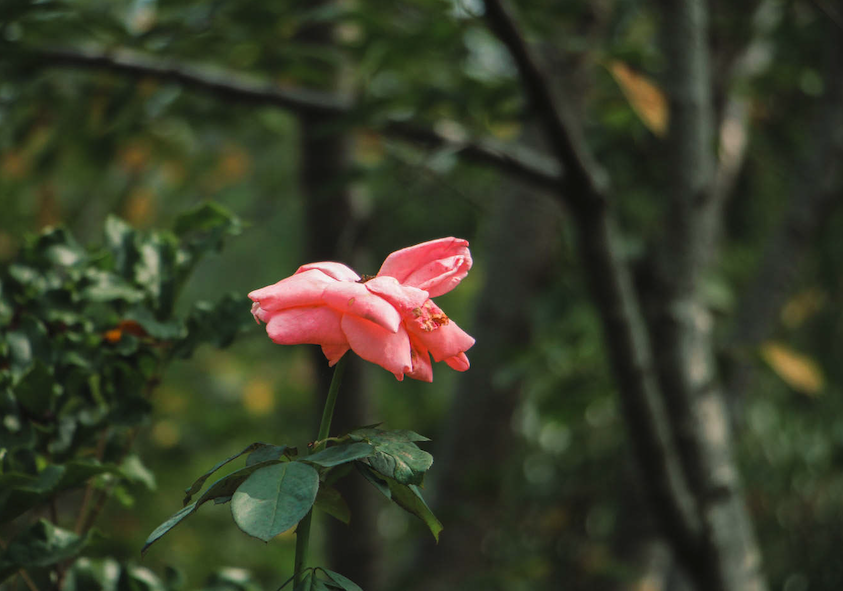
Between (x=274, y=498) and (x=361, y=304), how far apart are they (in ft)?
0.36

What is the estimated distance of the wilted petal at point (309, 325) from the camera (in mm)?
416

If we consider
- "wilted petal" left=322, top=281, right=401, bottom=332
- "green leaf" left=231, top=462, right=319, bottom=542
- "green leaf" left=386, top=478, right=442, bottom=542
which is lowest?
"green leaf" left=386, top=478, right=442, bottom=542

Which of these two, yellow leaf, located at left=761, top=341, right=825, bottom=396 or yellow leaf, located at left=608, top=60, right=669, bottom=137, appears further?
yellow leaf, located at left=761, top=341, right=825, bottom=396

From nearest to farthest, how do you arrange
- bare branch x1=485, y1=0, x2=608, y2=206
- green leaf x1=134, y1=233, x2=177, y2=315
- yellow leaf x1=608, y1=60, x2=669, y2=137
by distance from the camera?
1. green leaf x1=134, y1=233, x2=177, y2=315
2. bare branch x1=485, y1=0, x2=608, y2=206
3. yellow leaf x1=608, y1=60, x2=669, y2=137

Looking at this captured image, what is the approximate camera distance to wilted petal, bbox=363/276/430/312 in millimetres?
418

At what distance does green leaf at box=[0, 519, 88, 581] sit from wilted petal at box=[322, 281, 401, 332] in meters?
0.30

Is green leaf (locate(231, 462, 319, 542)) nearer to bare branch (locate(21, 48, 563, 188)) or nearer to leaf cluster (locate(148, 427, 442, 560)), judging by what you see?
leaf cluster (locate(148, 427, 442, 560))

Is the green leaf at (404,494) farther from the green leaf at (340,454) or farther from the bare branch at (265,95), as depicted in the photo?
the bare branch at (265,95)

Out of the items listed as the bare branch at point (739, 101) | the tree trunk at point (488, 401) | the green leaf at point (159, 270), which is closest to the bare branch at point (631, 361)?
the tree trunk at point (488, 401)

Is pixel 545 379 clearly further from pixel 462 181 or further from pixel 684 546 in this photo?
pixel 462 181

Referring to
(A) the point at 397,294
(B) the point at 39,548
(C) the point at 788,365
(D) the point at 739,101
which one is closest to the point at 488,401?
(C) the point at 788,365

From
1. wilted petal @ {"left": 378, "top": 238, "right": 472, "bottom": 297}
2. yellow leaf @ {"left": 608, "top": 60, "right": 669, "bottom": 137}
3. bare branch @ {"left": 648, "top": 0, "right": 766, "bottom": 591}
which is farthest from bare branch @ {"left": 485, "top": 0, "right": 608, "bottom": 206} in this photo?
wilted petal @ {"left": 378, "top": 238, "right": 472, "bottom": 297}

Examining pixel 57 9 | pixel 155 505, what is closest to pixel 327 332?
pixel 57 9

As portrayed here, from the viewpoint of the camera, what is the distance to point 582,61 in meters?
1.65
